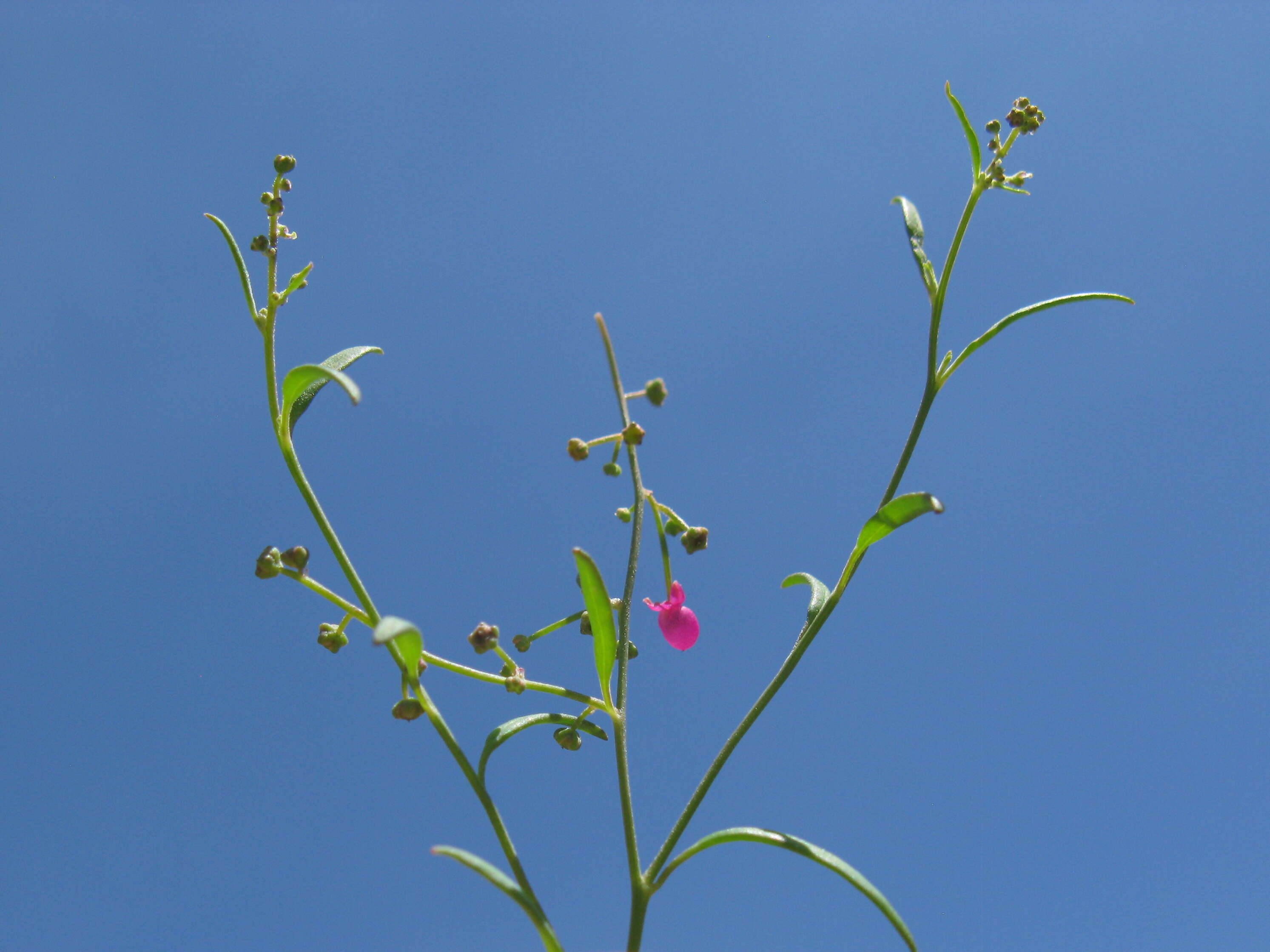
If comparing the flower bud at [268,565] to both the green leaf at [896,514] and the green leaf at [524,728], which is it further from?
the green leaf at [896,514]

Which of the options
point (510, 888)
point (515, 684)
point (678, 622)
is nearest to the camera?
point (510, 888)

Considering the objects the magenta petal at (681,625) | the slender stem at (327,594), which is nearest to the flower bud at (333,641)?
the slender stem at (327,594)

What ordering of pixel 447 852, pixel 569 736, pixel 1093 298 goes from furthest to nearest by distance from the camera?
pixel 1093 298 → pixel 569 736 → pixel 447 852

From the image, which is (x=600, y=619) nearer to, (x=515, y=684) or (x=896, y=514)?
(x=515, y=684)

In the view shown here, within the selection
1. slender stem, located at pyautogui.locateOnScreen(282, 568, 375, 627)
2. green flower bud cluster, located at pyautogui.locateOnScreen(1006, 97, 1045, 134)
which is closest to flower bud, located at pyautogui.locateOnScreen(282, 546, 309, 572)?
slender stem, located at pyautogui.locateOnScreen(282, 568, 375, 627)

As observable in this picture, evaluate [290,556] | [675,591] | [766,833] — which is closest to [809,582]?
[675,591]

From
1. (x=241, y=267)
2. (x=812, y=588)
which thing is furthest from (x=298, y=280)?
(x=812, y=588)

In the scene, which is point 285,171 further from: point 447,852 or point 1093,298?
point 1093,298
